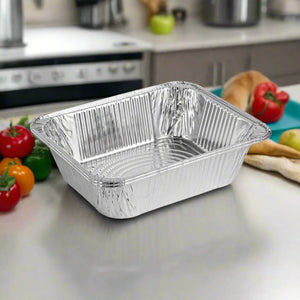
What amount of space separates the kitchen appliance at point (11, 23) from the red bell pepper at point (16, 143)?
4.76 feet

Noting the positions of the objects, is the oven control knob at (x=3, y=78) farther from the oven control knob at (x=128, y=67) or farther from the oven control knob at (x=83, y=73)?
the oven control knob at (x=128, y=67)

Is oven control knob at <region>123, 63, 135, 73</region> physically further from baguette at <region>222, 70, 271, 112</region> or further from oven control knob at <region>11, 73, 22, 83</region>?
baguette at <region>222, 70, 271, 112</region>

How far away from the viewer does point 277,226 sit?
1241mm

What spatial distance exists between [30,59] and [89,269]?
1739mm

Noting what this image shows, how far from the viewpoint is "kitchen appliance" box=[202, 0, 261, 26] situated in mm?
3254

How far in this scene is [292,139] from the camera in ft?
4.97

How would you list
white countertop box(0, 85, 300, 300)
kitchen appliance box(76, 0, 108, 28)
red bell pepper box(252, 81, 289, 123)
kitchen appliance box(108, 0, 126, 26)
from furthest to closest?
kitchen appliance box(108, 0, 126, 26) < kitchen appliance box(76, 0, 108, 28) < red bell pepper box(252, 81, 289, 123) < white countertop box(0, 85, 300, 300)

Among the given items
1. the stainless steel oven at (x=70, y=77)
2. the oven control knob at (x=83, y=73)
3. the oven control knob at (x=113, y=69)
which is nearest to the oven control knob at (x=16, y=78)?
the stainless steel oven at (x=70, y=77)

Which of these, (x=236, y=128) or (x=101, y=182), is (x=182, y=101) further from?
(x=101, y=182)

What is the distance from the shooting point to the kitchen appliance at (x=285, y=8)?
3496mm

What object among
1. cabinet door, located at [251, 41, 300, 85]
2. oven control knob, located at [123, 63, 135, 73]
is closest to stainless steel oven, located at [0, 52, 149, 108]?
oven control knob, located at [123, 63, 135, 73]

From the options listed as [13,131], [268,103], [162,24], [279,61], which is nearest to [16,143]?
[13,131]

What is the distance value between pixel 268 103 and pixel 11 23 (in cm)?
149

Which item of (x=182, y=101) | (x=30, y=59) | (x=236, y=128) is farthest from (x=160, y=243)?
(x=30, y=59)
